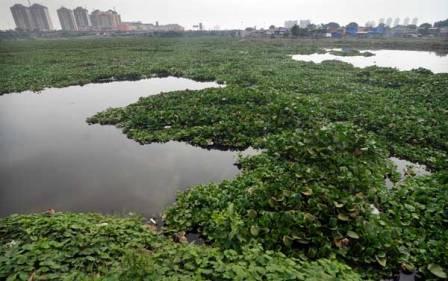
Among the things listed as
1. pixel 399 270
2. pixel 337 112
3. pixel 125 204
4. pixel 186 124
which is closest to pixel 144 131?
pixel 186 124

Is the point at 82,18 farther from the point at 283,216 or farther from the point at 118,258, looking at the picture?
the point at 283,216

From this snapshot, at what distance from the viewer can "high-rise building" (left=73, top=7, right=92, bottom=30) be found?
165000 mm

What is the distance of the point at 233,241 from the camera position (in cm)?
473

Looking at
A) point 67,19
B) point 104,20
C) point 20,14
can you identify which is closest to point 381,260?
point 20,14

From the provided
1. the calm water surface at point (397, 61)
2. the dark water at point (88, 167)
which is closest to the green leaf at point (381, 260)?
the dark water at point (88, 167)

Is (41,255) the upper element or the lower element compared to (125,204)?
upper

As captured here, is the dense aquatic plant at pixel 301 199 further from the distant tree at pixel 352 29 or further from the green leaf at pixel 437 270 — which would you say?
the distant tree at pixel 352 29

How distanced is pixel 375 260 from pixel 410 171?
4314 mm

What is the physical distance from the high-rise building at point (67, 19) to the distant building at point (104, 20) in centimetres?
1184

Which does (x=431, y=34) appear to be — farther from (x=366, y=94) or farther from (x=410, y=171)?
(x=410, y=171)

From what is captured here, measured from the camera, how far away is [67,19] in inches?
6334

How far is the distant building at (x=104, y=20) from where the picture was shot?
564ft

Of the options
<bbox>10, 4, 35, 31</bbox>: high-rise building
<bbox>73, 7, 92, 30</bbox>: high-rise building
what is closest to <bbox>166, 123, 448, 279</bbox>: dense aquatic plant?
<bbox>10, 4, 35, 31</bbox>: high-rise building

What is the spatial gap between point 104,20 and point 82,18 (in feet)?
41.3
